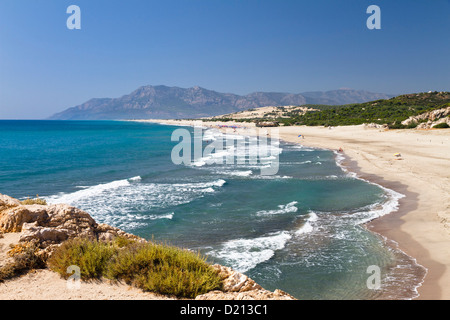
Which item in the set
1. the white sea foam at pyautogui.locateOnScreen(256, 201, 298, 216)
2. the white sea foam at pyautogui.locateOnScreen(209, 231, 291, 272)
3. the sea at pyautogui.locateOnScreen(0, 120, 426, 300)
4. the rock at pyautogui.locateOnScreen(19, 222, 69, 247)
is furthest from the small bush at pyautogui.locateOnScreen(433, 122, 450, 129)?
the rock at pyautogui.locateOnScreen(19, 222, 69, 247)

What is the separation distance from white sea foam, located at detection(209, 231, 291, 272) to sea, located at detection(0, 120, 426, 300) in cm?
4

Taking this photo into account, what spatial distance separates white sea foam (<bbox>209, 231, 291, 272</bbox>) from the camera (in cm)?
982

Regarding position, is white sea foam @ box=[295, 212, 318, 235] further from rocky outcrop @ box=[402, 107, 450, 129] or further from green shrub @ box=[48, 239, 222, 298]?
rocky outcrop @ box=[402, 107, 450, 129]

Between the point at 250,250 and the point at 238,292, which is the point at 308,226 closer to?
the point at 250,250

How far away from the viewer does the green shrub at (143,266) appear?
487 centimetres

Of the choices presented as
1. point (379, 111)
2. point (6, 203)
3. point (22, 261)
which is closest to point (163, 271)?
point (22, 261)

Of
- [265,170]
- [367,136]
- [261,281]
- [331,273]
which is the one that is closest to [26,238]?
[261,281]

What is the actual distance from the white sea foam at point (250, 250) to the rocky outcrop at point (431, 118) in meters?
45.3

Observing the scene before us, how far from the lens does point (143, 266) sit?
17.7 ft

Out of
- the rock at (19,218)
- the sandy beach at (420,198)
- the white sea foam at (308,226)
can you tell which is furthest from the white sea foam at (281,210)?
the rock at (19,218)

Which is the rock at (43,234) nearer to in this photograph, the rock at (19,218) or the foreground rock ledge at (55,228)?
the foreground rock ledge at (55,228)

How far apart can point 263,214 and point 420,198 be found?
8752mm

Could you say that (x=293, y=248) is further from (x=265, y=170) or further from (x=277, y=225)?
(x=265, y=170)
